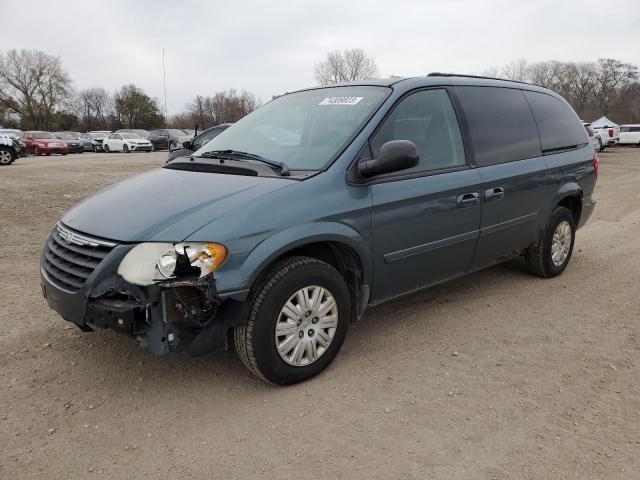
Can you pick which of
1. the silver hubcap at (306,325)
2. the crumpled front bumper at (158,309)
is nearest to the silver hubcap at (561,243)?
the silver hubcap at (306,325)

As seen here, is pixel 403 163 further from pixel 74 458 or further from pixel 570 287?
pixel 570 287

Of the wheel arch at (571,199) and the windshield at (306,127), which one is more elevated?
the windshield at (306,127)

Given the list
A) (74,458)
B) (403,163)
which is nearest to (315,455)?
(74,458)

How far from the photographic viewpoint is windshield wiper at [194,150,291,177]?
3.27 m

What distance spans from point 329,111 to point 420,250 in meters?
1.17

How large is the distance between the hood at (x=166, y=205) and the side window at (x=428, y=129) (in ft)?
2.99

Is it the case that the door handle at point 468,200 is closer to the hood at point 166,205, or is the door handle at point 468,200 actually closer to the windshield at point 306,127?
the windshield at point 306,127

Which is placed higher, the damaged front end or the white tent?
the white tent

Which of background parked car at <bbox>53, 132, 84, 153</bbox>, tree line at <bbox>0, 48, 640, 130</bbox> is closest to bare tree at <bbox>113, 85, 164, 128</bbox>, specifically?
tree line at <bbox>0, 48, 640, 130</bbox>

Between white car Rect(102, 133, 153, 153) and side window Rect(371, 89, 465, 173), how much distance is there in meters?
30.4

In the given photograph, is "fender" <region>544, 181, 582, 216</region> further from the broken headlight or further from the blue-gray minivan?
the broken headlight

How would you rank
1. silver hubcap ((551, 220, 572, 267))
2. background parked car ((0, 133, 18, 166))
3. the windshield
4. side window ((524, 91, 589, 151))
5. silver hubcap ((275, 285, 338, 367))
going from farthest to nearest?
background parked car ((0, 133, 18, 166))
silver hubcap ((551, 220, 572, 267))
side window ((524, 91, 589, 151))
the windshield
silver hubcap ((275, 285, 338, 367))

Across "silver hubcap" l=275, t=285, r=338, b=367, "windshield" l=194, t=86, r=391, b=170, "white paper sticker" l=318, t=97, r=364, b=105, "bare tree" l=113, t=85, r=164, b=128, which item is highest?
"bare tree" l=113, t=85, r=164, b=128

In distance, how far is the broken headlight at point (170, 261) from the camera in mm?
2629
